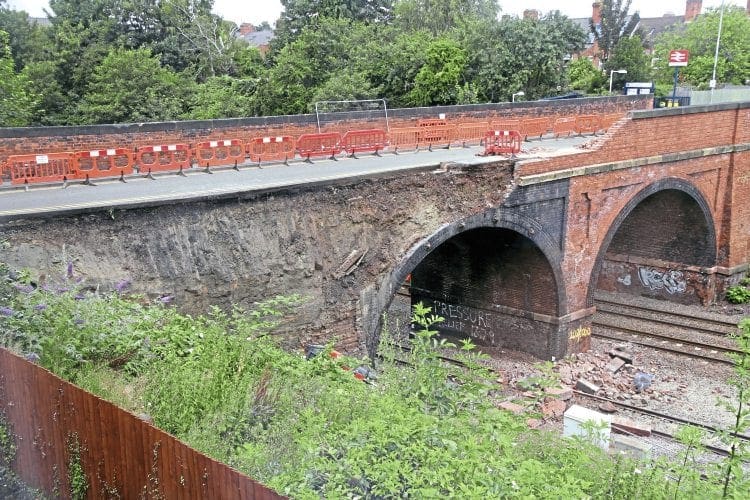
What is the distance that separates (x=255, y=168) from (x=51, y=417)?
9.54 metres

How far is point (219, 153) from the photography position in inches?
573

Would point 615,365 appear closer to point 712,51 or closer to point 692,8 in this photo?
point 712,51

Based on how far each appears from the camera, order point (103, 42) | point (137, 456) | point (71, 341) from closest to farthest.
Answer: point (137, 456), point (71, 341), point (103, 42)

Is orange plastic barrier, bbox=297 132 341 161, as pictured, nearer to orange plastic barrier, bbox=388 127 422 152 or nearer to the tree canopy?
orange plastic barrier, bbox=388 127 422 152

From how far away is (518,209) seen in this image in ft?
47.7

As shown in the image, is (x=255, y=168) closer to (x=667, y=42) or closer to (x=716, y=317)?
(x=716, y=317)

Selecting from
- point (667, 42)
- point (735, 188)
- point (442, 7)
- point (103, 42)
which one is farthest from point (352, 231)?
point (667, 42)

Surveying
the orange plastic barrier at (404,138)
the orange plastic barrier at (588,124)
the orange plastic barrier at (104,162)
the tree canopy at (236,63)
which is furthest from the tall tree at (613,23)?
the orange plastic barrier at (104,162)

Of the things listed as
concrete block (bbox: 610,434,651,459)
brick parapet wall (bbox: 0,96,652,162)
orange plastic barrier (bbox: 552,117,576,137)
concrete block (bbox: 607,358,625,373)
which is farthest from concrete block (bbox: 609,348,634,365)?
orange plastic barrier (bbox: 552,117,576,137)

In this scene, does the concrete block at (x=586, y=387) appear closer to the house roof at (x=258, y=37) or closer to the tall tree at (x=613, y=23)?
the tall tree at (x=613, y=23)

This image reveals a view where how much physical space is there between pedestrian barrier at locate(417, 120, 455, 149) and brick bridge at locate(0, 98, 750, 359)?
121 inches

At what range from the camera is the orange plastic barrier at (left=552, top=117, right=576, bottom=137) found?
22.0 meters

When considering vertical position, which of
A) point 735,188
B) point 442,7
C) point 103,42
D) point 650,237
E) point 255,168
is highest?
point 442,7

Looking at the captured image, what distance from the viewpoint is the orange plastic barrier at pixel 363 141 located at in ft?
53.9
